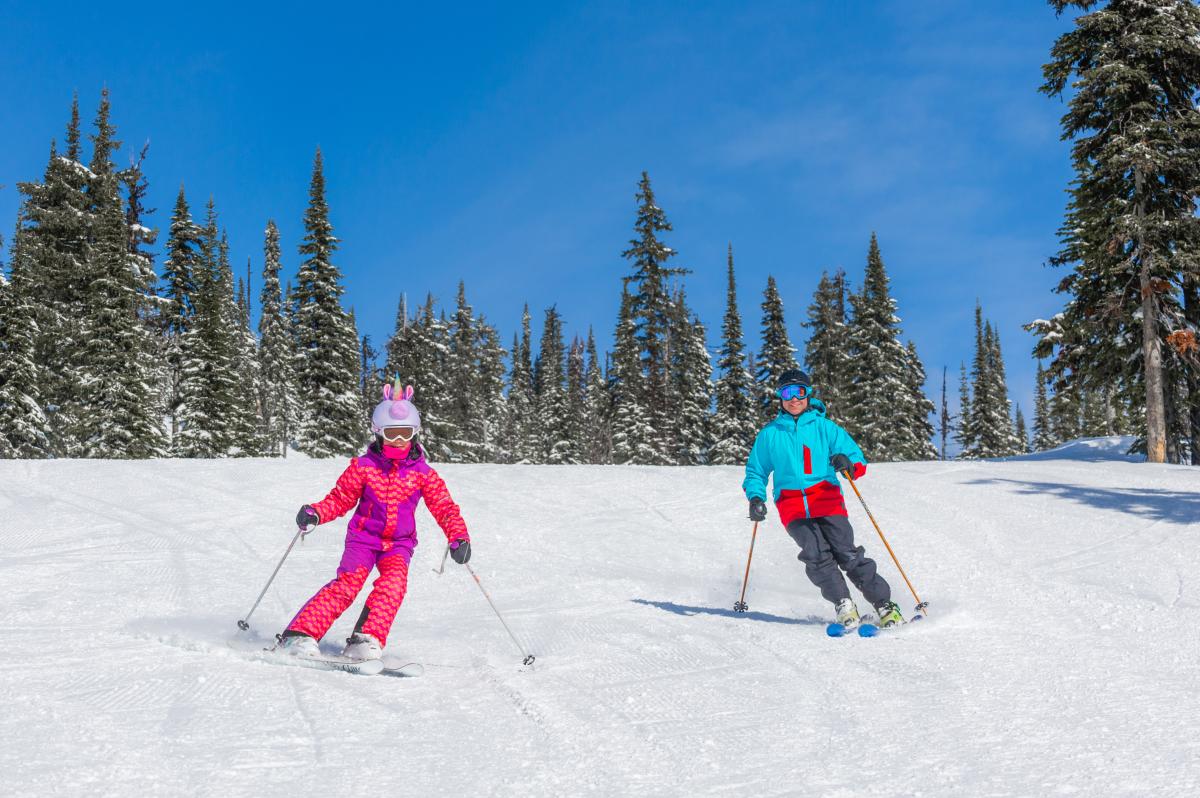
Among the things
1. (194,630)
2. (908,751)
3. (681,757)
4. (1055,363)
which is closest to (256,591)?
(194,630)

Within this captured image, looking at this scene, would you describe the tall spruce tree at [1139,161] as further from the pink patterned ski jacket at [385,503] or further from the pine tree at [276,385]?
the pine tree at [276,385]

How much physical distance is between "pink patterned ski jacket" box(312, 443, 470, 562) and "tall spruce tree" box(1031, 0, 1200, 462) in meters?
19.0

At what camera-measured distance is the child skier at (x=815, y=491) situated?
19.2 feet

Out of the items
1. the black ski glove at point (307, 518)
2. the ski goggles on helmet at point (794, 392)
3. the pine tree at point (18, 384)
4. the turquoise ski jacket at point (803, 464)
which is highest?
the pine tree at point (18, 384)

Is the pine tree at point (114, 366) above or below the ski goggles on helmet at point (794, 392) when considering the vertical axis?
above

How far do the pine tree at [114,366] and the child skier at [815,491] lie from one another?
29131 mm

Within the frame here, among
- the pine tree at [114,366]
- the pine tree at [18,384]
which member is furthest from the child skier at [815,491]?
the pine tree at [18,384]

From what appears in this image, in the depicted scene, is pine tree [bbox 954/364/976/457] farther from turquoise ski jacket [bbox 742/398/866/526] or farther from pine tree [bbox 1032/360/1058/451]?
turquoise ski jacket [bbox 742/398/866/526]

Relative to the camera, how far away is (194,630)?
5453 millimetres

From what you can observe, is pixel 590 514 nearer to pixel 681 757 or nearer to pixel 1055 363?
pixel 681 757

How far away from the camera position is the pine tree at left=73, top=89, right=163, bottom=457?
29.4 m

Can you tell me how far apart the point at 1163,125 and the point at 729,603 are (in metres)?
18.7

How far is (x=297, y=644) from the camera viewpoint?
15.4 ft

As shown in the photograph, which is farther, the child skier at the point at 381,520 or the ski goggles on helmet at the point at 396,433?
the ski goggles on helmet at the point at 396,433
